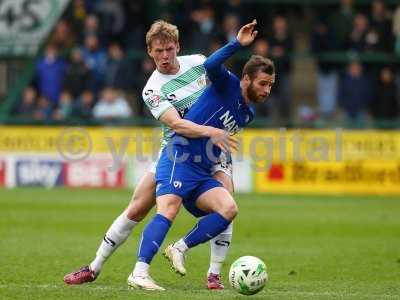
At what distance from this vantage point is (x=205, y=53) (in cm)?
2327

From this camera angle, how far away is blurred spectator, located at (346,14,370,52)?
76.8 feet

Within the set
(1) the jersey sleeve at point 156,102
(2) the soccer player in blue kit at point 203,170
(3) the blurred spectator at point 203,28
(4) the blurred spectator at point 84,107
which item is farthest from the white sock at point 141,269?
(3) the blurred spectator at point 203,28

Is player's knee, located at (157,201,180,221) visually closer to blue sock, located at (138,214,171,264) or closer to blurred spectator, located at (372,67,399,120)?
blue sock, located at (138,214,171,264)

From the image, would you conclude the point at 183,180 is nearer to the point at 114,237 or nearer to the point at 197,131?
the point at 197,131

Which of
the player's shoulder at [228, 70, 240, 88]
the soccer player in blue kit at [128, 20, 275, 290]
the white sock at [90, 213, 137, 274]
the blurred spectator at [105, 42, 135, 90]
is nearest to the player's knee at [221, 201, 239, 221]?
the soccer player in blue kit at [128, 20, 275, 290]

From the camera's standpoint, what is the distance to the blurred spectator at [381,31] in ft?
76.8

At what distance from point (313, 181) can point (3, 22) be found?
847cm

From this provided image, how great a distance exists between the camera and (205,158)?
30.0ft

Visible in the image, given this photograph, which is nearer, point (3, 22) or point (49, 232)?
point (49, 232)

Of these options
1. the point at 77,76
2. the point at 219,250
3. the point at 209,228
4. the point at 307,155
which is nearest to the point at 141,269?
the point at 209,228

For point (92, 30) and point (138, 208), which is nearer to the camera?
point (138, 208)

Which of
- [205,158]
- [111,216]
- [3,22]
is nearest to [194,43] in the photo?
[3,22]

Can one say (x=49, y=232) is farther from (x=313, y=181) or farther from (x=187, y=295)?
(x=313, y=181)

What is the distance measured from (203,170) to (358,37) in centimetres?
1528
